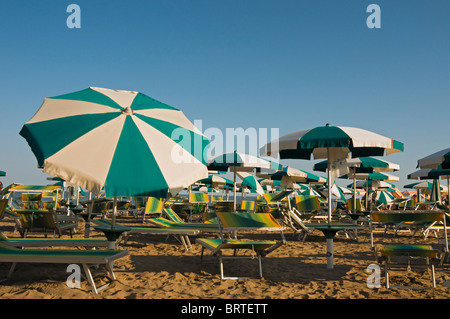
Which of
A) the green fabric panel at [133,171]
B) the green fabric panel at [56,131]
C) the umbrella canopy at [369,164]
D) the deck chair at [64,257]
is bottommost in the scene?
the deck chair at [64,257]

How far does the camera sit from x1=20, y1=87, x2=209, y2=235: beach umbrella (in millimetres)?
3322

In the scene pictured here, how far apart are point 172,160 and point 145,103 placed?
958 mm

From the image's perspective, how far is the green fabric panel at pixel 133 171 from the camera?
10.7 feet

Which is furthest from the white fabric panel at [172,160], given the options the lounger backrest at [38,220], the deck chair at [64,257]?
the lounger backrest at [38,220]

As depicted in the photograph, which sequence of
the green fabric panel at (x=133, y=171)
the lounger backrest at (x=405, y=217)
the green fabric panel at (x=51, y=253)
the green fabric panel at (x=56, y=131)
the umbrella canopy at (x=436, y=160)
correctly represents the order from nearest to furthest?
the green fabric panel at (x=133, y=171) → the green fabric panel at (x=56, y=131) → the green fabric panel at (x=51, y=253) → the lounger backrest at (x=405, y=217) → the umbrella canopy at (x=436, y=160)

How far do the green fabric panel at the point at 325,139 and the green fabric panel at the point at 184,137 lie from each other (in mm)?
1623

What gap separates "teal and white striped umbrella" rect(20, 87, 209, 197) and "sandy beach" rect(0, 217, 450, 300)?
4.08 feet

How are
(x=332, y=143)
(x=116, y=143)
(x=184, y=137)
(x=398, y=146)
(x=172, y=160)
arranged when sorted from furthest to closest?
(x=398, y=146) → (x=332, y=143) → (x=184, y=137) → (x=172, y=160) → (x=116, y=143)

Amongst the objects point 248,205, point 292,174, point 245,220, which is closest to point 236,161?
point 248,205

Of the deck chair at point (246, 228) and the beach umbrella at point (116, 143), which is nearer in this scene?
the beach umbrella at point (116, 143)

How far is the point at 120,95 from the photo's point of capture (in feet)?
14.5

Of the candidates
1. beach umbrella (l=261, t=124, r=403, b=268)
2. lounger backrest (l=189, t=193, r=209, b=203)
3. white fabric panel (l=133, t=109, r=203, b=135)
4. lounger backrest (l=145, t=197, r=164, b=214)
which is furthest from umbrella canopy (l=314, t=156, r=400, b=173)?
white fabric panel (l=133, t=109, r=203, b=135)

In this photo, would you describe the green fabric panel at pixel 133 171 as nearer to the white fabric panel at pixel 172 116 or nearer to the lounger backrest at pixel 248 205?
the white fabric panel at pixel 172 116

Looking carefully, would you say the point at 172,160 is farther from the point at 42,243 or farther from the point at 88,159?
the point at 42,243
